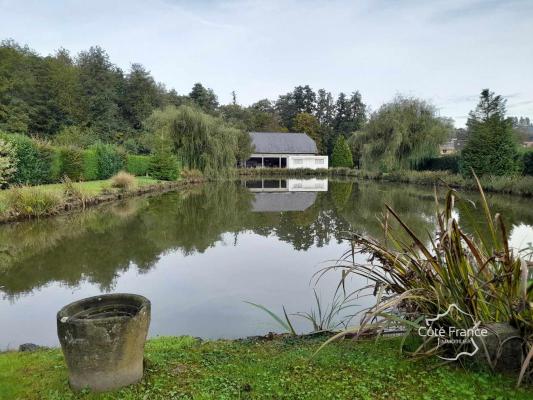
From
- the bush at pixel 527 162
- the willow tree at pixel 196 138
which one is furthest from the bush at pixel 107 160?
the bush at pixel 527 162

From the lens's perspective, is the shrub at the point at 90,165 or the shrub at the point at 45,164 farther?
the shrub at the point at 90,165

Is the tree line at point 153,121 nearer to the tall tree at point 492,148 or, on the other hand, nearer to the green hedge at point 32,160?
the tall tree at point 492,148

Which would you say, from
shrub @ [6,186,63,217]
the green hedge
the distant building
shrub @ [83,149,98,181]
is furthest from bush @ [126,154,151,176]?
the distant building

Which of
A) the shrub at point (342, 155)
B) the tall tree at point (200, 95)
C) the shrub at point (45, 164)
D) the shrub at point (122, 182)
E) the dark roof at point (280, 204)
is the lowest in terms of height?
the dark roof at point (280, 204)

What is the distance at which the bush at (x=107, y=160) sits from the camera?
20783 mm

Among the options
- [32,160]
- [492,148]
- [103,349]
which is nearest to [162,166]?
[32,160]

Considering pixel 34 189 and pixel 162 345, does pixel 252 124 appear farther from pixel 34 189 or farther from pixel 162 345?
pixel 162 345

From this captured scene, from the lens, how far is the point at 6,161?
12.3 meters

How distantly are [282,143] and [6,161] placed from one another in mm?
35719

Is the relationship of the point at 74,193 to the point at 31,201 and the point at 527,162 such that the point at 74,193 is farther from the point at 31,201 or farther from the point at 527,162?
the point at 527,162

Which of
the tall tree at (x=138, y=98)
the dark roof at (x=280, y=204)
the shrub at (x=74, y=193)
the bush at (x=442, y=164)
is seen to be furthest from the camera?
the tall tree at (x=138, y=98)

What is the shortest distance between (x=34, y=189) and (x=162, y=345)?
10.5m

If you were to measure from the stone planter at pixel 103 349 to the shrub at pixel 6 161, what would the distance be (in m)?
11.3

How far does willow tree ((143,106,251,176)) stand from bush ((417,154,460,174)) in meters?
14.7
